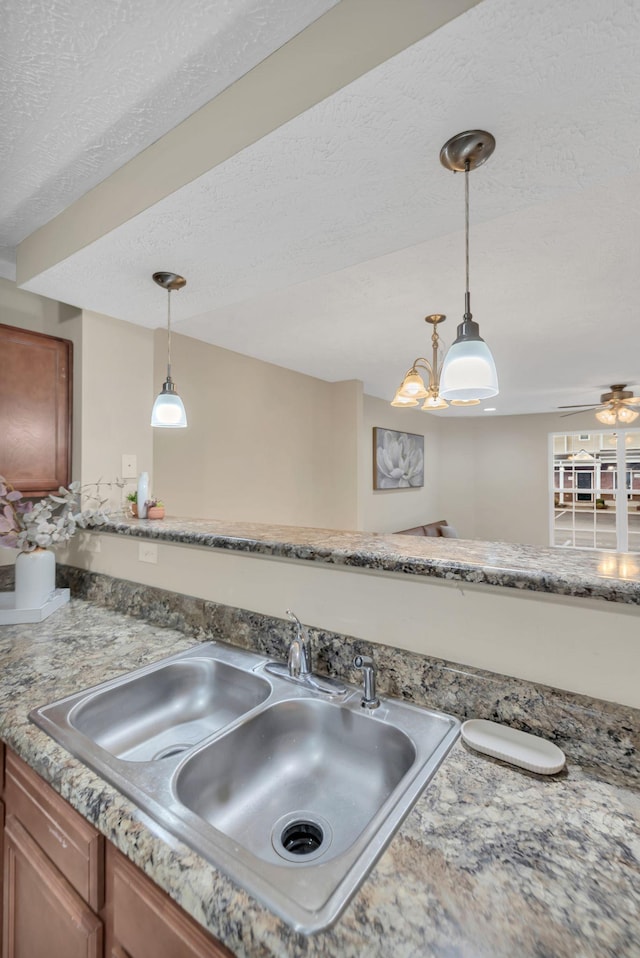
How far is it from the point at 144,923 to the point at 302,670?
56 centimetres

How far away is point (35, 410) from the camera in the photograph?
194 cm

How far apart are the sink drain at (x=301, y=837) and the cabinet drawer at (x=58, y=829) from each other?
32 cm

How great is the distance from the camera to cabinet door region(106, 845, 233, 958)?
620mm

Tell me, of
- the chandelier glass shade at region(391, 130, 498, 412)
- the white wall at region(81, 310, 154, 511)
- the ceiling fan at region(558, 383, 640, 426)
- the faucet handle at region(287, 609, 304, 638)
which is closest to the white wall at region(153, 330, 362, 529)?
the white wall at region(81, 310, 154, 511)

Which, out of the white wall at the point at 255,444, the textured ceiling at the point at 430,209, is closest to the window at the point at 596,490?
the textured ceiling at the point at 430,209

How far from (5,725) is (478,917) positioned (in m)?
1.02

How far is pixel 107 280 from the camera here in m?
1.74

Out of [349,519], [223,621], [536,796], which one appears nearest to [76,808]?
[223,621]

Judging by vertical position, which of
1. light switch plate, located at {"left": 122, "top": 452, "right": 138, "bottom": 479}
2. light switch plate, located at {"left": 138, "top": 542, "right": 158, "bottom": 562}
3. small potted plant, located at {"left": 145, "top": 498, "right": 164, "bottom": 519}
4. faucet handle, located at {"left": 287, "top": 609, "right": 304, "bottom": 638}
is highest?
light switch plate, located at {"left": 122, "top": 452, "right": 138, "bottom": 479}

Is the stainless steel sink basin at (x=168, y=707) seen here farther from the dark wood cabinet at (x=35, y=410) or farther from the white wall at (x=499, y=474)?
the white wall at (x=499, y=474)

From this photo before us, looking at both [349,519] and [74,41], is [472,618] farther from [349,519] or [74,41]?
[349,519]

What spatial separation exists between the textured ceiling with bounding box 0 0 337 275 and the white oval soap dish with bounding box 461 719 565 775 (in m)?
1.53

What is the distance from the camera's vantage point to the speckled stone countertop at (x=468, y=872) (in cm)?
52

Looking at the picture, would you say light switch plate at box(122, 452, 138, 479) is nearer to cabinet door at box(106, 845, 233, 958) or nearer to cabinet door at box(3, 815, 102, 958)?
cabinet door at box(3, 815, 102, 958)
